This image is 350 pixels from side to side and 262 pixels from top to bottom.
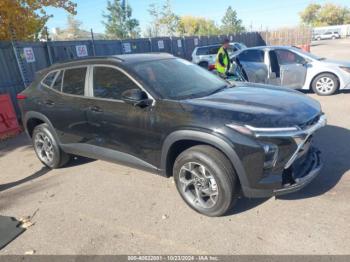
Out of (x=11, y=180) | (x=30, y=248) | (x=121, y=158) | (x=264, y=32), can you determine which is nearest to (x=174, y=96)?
(x=121, y=158)

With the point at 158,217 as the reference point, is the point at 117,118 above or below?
above

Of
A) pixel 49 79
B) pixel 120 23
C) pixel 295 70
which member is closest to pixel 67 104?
pixel 49 79

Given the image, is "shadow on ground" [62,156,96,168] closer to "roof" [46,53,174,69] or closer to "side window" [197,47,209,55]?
"roof" [46,53,174,69]

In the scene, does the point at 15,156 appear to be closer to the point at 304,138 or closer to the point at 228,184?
the point at 228,184

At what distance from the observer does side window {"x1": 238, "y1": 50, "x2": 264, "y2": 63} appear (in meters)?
9.12

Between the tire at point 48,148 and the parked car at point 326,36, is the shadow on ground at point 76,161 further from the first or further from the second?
the parked car at point 326,36

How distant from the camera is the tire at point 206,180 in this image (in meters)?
3.10

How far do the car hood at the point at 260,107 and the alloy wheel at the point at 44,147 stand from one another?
9.38ft

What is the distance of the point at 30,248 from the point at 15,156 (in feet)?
11.7

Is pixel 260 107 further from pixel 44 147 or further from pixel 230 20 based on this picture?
pixel 230 20

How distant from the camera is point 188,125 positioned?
318 cm

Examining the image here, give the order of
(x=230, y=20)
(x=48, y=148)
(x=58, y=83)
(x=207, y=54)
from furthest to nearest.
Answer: (x=230, y=20)
(x=207, y=54)
(x=48, y=148)
(x=58, y=83)

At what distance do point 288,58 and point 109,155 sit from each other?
681 cm

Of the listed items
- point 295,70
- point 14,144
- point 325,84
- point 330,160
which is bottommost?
point 14,144
